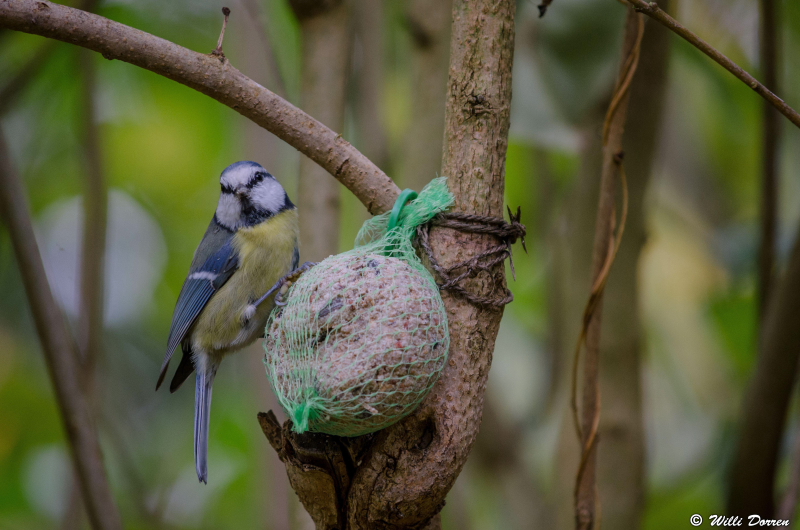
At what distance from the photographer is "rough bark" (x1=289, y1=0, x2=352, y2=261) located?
1.48 metres

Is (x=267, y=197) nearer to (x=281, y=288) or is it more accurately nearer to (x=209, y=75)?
(x=281, y=288)

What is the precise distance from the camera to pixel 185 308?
1618 mm

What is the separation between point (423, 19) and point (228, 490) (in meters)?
1.89

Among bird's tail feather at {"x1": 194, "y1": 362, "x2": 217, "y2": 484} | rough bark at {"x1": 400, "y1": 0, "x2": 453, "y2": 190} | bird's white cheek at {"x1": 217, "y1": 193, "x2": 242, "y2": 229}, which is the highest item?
rough bark at {"x1": 400, "y1": 0, "x2": 453, "y2": 190}

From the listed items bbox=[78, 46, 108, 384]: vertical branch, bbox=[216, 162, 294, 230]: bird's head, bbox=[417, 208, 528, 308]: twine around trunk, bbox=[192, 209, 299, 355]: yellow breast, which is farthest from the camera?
bbox=[78, 46, 108, 384]: vertical branch

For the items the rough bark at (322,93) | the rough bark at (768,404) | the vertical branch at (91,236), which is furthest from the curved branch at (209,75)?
the rough bark at (768,404)

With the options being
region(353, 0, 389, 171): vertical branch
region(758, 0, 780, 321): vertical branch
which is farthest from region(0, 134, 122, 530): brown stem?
region(758, 0, 780, 321): vertical branch

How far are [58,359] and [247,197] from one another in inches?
23.3

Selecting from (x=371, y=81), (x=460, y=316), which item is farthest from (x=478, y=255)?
(x=371, y=81)

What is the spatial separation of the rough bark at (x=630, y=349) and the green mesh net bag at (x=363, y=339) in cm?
83

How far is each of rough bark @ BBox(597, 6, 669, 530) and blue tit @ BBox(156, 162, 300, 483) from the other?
2.81 feet

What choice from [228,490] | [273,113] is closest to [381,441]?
[273,113]

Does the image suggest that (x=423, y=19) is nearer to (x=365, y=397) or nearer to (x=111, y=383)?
(x=365, y=397)

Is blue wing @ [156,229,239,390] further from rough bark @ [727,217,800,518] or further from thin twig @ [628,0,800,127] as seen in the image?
rough bark @ [727,217,800,518]
